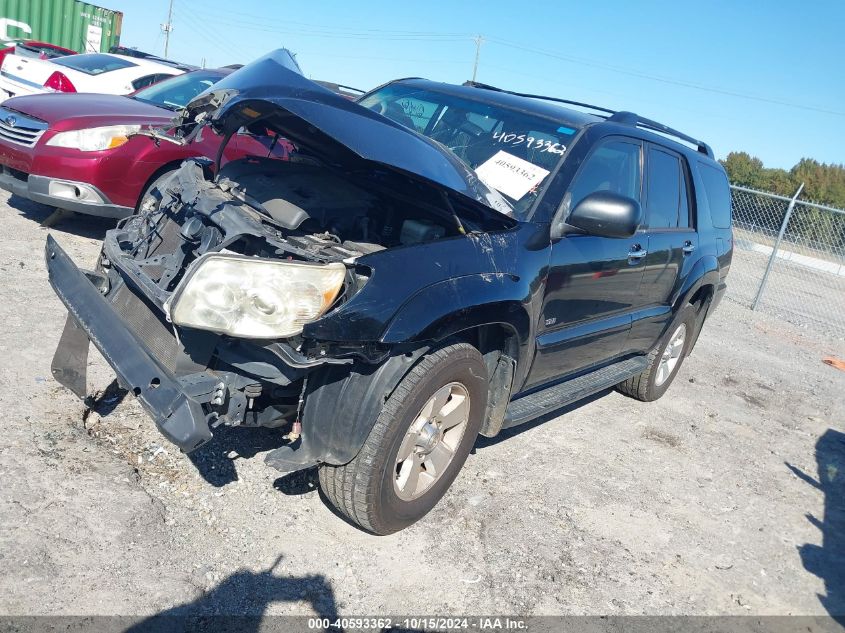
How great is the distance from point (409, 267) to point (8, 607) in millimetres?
1812

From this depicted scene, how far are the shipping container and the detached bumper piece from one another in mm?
20389

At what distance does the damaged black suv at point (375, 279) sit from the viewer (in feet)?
8.31

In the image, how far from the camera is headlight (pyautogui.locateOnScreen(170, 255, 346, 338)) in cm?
241

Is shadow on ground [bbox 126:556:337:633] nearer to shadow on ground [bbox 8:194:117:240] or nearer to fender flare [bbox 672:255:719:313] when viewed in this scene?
fender flare [bbox 672:255:719:313]

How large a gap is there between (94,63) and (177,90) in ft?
7.50

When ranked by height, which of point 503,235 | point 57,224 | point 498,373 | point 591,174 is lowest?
point 57,224

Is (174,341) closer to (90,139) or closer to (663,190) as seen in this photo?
(663,190)

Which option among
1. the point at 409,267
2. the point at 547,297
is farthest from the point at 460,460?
the point at 409,267

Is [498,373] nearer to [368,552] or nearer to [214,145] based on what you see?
[368,552]

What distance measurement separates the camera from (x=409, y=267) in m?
2.67

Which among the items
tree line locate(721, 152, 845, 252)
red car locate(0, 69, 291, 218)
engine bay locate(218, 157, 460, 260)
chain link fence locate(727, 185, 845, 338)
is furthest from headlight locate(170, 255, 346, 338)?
tree line locate(721, 152, 845, 252)

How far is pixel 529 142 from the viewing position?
3.72 m

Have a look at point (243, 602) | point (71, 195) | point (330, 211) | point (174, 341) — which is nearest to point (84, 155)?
point (71, 195)

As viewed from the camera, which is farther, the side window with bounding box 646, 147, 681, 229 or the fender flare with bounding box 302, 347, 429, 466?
the side window with bounding box 646, 147, 681, 229
